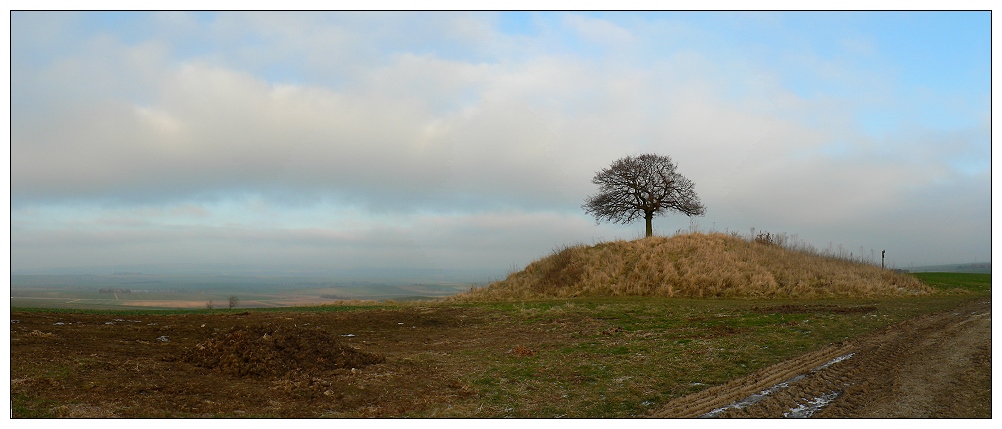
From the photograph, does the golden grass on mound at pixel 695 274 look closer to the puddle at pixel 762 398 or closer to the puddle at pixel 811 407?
the puddle at pixel 762 398

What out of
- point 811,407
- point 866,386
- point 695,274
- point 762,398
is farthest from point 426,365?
point 695,274

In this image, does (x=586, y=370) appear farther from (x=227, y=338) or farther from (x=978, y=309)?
(x=978, y=309)

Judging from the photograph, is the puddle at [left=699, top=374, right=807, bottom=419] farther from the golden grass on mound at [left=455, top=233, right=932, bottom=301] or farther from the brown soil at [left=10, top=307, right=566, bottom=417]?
the golden grass on mound at [left=455, top=233, right=932, bottom=301]

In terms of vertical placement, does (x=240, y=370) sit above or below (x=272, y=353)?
below

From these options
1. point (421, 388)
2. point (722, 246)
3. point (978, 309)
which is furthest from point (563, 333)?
Answer: point (722, 246)

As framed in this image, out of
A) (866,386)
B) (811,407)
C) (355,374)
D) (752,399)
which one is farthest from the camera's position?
(355,374)

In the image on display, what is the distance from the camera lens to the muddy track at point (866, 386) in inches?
267

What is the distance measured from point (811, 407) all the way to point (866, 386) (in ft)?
4.79

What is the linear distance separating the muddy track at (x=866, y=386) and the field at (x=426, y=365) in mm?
67

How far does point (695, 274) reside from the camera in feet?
87.5

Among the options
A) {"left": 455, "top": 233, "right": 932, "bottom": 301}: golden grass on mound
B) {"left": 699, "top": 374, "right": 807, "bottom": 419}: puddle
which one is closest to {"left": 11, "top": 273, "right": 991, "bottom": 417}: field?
{"left": 699, "top": 374, "right": 807, "bottom": 419}: puddle

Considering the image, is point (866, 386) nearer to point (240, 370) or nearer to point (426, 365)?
point (426, 365)

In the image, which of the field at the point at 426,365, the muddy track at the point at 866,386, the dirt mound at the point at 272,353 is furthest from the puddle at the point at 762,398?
the dirt mound at the point at 272,353

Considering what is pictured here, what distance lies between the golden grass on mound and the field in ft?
32.9
